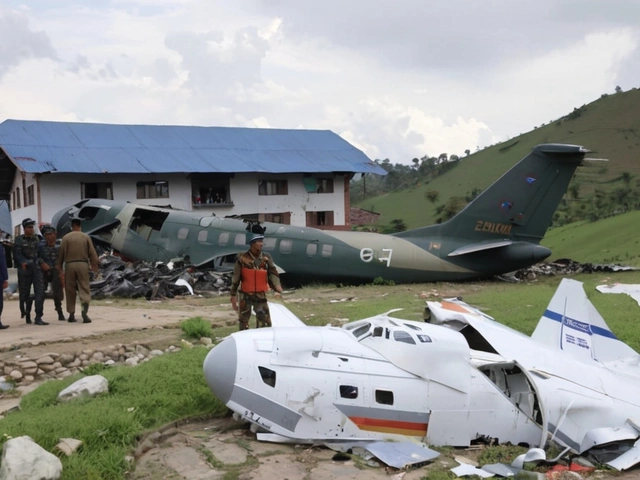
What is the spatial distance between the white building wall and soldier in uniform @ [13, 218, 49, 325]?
23737 millimetres

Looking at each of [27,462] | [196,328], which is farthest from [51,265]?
[27,462]

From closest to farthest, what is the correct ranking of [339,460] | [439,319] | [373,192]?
[339,460]
[439,319]
[373,192]

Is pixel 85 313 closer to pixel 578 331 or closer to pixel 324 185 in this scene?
pixel 578 331

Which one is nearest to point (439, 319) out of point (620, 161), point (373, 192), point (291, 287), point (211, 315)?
point (211, 315)

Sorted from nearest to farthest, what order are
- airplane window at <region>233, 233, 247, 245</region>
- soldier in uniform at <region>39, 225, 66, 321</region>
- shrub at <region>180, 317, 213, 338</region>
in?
1. shrub at <region>180, 317, 213, 338</region>
2. soldier in uniform at <region>39, 225, 66, 321</region>
3. airplane window at <region>233, 233, 247, 245</region>

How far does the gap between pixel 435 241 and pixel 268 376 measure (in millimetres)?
15370

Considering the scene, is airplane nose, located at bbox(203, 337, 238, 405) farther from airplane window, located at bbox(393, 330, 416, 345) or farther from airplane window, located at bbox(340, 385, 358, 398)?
airplane window, located at bbox(393, 330, 416, 345)

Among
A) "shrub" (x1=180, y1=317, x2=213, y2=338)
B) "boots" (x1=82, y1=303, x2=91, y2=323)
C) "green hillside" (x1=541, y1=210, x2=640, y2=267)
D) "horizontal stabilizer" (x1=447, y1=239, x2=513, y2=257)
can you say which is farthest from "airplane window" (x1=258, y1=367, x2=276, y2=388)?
"green hillside" (x1=541, y1=210, x2=640, y2=267)

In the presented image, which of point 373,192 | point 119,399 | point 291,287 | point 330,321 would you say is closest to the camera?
point 119,399

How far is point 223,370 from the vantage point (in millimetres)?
8008

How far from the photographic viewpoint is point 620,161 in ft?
257

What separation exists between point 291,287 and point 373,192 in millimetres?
88301

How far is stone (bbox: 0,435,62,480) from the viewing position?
622 centimetres

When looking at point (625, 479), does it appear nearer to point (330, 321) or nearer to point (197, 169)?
point (330, 321)
